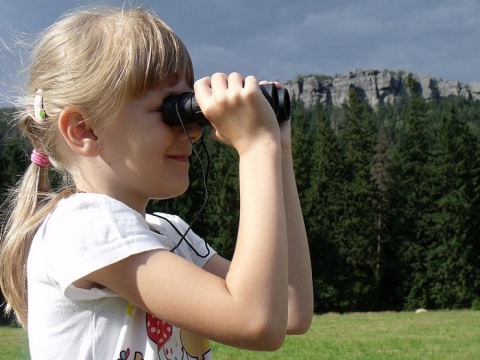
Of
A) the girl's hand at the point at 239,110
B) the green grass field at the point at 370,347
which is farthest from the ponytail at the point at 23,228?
the green grass field at the point at 370,347

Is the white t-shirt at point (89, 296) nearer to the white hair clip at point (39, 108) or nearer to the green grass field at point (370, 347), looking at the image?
the white hair clip at point (39, 108)

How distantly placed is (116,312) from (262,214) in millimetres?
342

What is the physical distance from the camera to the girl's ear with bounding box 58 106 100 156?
54.4 inches

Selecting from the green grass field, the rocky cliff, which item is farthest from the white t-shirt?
the rocky cliff

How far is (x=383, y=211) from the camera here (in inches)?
1559

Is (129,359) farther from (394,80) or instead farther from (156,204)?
(394,80)

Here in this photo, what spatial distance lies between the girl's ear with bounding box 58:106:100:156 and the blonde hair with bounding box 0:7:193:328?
21 mm

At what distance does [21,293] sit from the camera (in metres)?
1.52

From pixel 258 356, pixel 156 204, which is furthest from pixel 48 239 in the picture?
pixel 156 204

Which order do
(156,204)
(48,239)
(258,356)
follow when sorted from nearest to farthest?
(48,239) < (258,356) < (156,204)

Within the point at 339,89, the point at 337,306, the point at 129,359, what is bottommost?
the point at 337,306

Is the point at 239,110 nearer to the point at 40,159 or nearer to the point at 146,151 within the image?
the point at 146,151

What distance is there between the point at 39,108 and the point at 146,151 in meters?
0.28

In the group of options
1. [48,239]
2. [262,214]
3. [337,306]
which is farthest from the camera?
[337,306]
